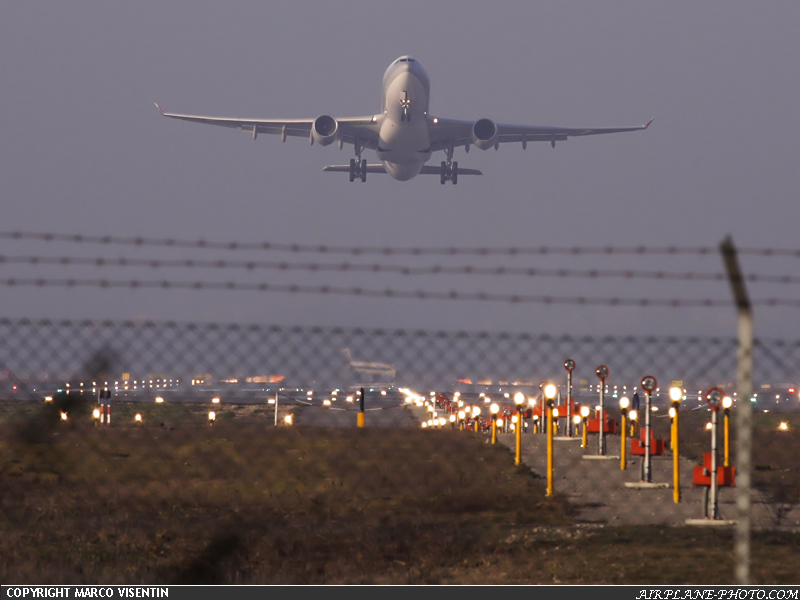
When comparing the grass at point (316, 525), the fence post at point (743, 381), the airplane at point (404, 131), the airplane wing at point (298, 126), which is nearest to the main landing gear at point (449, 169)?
the airplane at point (404, 131)

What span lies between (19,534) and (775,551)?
708 cm

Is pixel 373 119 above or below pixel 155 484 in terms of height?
above

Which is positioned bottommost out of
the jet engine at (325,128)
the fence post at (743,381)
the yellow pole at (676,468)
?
the yellow pole at (676,468)

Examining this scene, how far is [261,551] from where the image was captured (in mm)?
8211

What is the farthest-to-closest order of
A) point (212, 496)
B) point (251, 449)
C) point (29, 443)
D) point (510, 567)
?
point (251, 449)
point (212, 496)
point (510, 567)
point (29, 443)

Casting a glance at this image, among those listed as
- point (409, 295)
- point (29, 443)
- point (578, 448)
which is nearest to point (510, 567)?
point (409, 295)

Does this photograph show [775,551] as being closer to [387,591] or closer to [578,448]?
[387,591]

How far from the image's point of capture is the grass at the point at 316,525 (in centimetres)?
732

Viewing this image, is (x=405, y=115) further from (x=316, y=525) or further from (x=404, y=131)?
(x=316, y=525)

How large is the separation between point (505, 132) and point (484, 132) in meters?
7.04

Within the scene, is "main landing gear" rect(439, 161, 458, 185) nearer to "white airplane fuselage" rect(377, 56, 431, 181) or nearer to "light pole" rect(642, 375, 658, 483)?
"white airplane fuselage" rect(377, 56, 431, 181)

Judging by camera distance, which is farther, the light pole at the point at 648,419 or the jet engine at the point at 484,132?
the jet engine at the point at 484,132

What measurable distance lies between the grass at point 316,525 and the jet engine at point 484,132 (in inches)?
1339

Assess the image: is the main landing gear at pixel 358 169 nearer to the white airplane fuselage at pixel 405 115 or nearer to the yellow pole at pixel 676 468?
the white airplane fuselage at pixel 405 115
